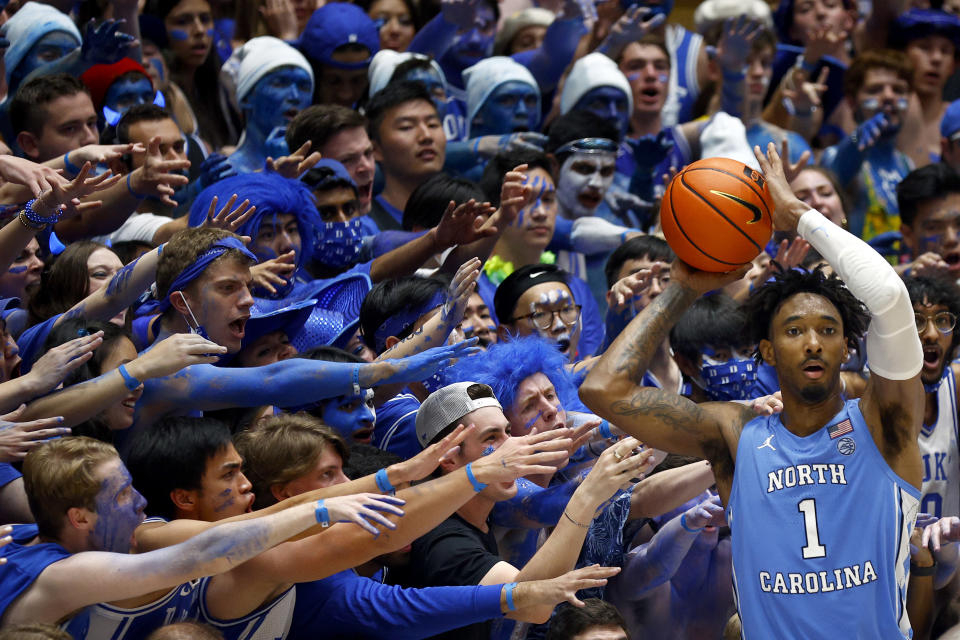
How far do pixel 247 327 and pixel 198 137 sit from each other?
2.96 meters

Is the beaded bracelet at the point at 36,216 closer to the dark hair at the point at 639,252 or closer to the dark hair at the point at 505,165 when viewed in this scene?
the dark hair at the point at 505,165

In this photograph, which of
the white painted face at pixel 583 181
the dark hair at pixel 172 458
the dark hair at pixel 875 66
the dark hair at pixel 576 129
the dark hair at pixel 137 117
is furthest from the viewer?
the dark hair at pixel 875 66

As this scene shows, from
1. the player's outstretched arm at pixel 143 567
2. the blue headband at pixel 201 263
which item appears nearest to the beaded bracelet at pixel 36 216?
the blue headband at pixel 201 263

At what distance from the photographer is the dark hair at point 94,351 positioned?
5492 mm

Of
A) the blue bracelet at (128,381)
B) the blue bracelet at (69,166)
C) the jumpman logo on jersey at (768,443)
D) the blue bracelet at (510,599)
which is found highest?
the blue bracelet at (69,166)

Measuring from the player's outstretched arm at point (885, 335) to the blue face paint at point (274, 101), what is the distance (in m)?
Result: 4.29

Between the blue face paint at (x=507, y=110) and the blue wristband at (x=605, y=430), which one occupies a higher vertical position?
the blue face paint at (x=507, y=110)

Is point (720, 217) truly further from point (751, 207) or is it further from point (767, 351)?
point (767, 351)

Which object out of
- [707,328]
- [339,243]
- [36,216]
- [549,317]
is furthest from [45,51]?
[707,328]

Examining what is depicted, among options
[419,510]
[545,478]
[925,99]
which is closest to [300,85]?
[545,478]

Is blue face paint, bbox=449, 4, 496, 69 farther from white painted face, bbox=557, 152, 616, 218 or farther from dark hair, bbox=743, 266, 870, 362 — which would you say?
dark hair, bbox=743, 266, 870, 362

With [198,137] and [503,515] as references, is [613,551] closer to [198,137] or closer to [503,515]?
[503,515]

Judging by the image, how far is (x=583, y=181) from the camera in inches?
352

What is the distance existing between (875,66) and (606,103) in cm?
232
